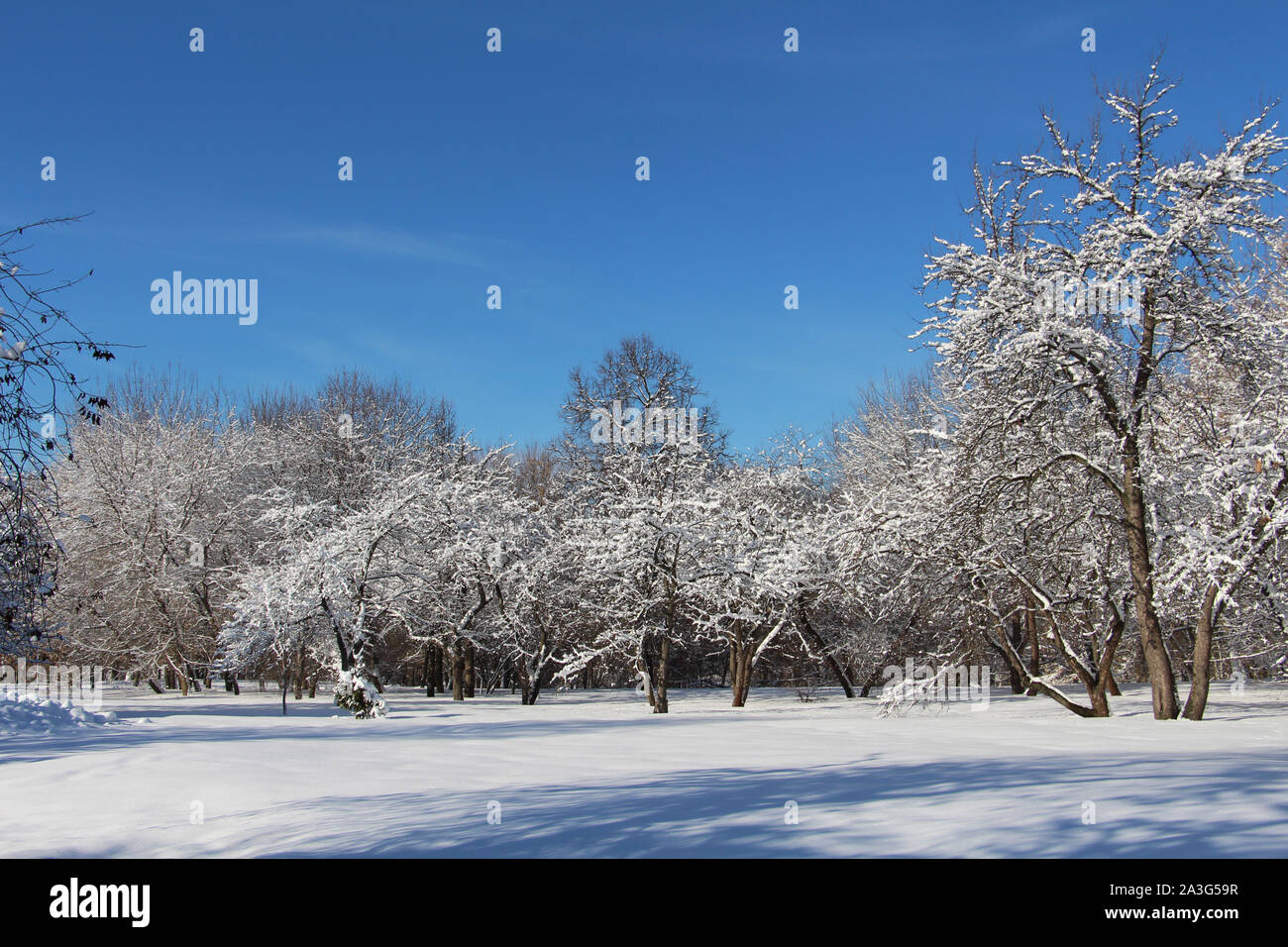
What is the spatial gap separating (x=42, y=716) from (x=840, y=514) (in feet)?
53.3

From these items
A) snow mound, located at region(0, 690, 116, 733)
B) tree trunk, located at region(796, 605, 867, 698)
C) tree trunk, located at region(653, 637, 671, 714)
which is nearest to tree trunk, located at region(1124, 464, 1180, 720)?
tree trunk, located at region(653, 637, 671, 714)

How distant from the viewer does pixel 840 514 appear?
21.7 metres

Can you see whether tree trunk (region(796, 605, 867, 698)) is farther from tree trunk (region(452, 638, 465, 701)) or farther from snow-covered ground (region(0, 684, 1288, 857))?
snow-covered ground (region(0, 684, 1288, 857))

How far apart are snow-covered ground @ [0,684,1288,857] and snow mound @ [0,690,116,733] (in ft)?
1.58

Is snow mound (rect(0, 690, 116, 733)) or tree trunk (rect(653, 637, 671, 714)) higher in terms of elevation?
snow mound (rect(0, 690, 116, 733))

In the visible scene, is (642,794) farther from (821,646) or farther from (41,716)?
(821,646)

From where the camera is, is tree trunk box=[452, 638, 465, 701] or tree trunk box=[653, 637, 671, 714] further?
tree trunk box=[452, 638, 465, 701]

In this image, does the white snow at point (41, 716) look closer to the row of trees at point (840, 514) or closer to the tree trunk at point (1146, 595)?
the row of trees at point (840, 514)

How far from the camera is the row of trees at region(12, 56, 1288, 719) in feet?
48.1

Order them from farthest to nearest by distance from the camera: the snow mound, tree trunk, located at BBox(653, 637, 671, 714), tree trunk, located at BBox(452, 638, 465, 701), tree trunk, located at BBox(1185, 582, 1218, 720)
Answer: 1. tree trunk, located at BBox(452, 638, 465, 701)
2. tree trunk, located at BBox(653, 637, 671, 714)
3. tree trunk, located at BBox(1185, 582, 1218, 720)
4. the snow mound

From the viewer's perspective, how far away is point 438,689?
1547 inches
